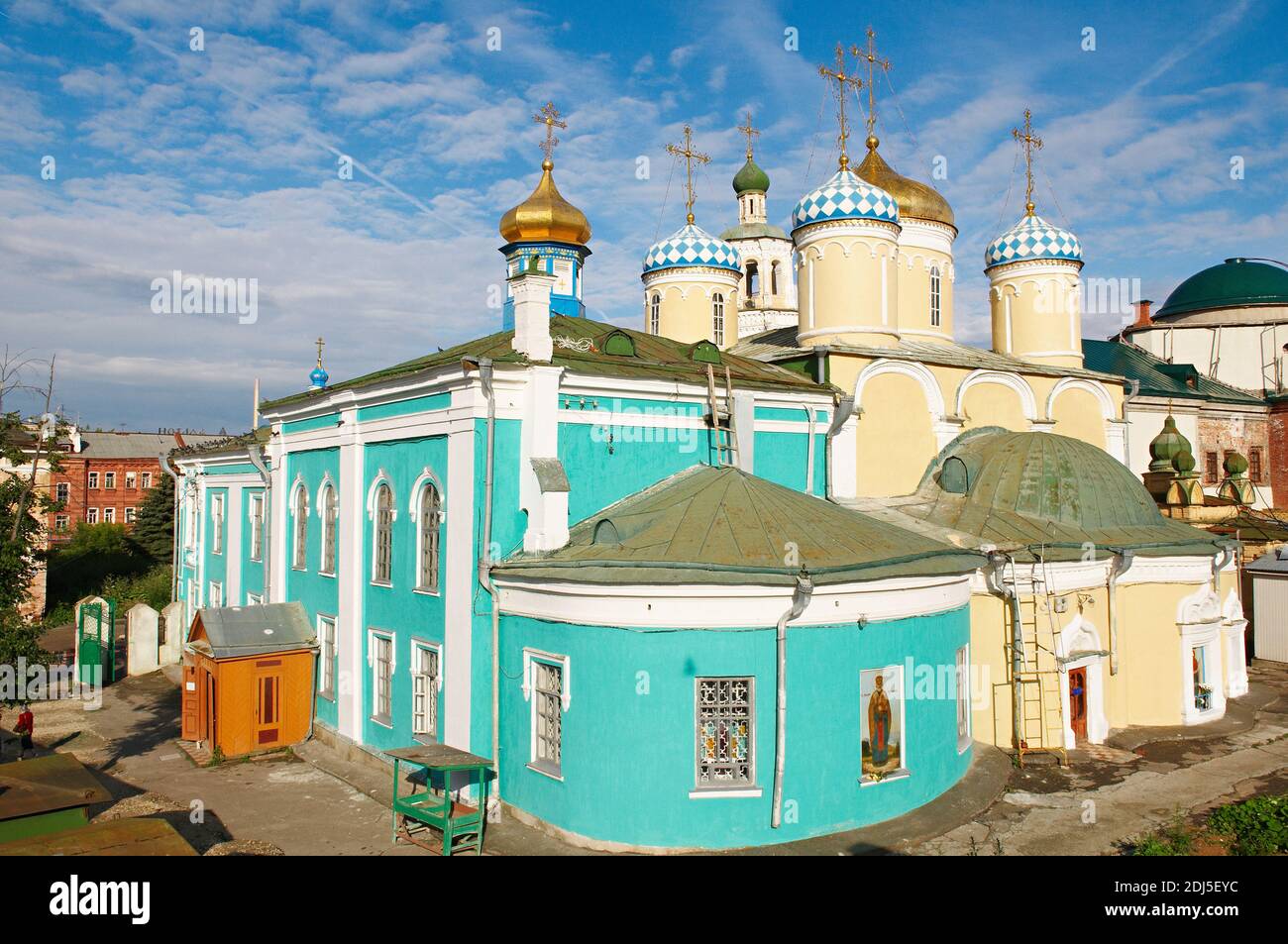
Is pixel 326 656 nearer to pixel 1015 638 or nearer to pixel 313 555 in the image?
pixel 313 555

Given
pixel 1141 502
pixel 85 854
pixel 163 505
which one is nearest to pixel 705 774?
pixel 85 854

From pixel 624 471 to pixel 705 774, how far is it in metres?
4.51

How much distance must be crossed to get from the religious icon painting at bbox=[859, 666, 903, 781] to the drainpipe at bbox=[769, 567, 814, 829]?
3.81ft

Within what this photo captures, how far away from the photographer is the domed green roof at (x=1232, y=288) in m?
35.6

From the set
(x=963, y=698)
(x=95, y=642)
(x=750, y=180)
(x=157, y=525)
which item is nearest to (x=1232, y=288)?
(x=750, y=180)

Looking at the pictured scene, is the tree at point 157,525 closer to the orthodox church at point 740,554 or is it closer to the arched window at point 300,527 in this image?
the orthodox church at point 740,554

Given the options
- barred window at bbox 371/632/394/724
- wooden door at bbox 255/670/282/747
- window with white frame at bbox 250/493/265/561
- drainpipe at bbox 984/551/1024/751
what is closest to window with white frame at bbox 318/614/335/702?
wooden door at bbox 255/670/282/747

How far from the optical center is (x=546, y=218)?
1816 cm

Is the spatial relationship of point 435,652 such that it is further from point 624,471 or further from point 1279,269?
point 1279,269

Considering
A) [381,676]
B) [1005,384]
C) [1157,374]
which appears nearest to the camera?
[381,676]

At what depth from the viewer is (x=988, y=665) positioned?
46.6ft

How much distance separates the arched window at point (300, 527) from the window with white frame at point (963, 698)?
1161 centimetres

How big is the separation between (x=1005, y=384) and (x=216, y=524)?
18659 millimetres

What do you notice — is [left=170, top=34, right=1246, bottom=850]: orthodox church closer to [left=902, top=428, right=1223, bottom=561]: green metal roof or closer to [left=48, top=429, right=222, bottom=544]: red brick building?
[left=902, top=428, right=1223, bottom=561]: green metal roof
